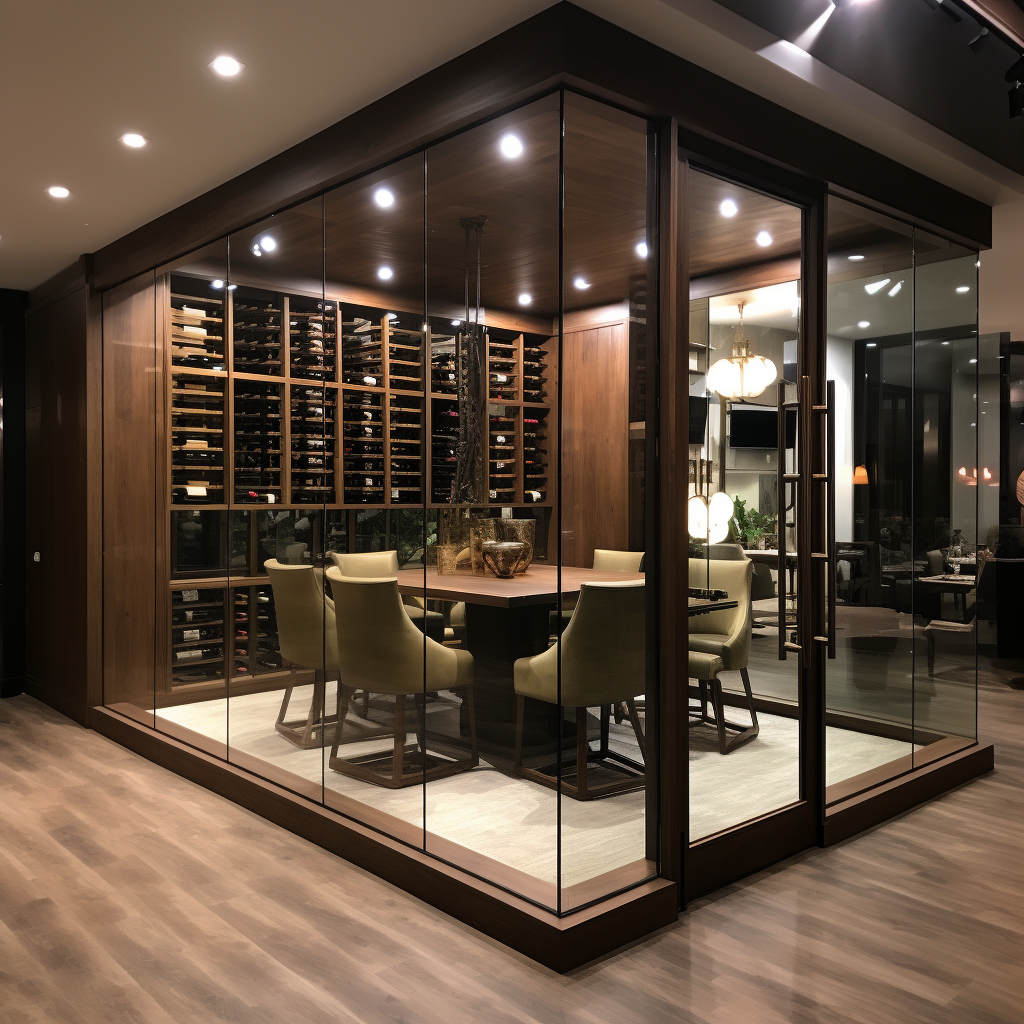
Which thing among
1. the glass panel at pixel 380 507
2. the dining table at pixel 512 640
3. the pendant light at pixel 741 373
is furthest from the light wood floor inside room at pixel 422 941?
the pendant light at pixel 741 373

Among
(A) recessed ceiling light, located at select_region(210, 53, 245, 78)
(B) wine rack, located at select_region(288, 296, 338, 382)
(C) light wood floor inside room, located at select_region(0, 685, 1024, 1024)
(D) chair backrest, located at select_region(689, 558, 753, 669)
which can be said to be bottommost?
(C) light wood floor inside room, located at select_region(0, 685, 1024, 1024)

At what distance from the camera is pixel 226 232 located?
4.18 meters

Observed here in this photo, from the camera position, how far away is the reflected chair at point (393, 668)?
9.78 ft

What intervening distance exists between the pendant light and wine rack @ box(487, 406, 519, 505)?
765 millimetres

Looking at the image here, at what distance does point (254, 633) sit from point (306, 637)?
43 centimetres

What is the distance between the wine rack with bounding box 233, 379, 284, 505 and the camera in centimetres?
384

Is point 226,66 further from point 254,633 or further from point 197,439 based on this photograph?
point 254,633

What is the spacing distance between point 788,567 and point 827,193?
150 cm

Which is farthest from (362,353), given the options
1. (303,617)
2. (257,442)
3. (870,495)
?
(870,495)

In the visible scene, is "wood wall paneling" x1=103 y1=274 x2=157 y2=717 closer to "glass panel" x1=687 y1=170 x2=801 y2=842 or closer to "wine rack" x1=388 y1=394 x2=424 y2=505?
"wine rack" x1=388 y1=394 x2=424 y2=505

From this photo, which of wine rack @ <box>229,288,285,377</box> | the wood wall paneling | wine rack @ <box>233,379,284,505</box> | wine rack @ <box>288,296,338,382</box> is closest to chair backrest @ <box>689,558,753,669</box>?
wine rack @ <box>288,296,338,382</box>

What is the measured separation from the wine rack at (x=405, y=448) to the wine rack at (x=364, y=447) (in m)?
0.06

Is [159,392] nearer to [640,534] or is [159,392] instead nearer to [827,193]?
[640,534]

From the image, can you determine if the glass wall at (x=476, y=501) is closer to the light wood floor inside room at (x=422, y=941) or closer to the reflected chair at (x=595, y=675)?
the reflected chair at (x=595, y=675)
